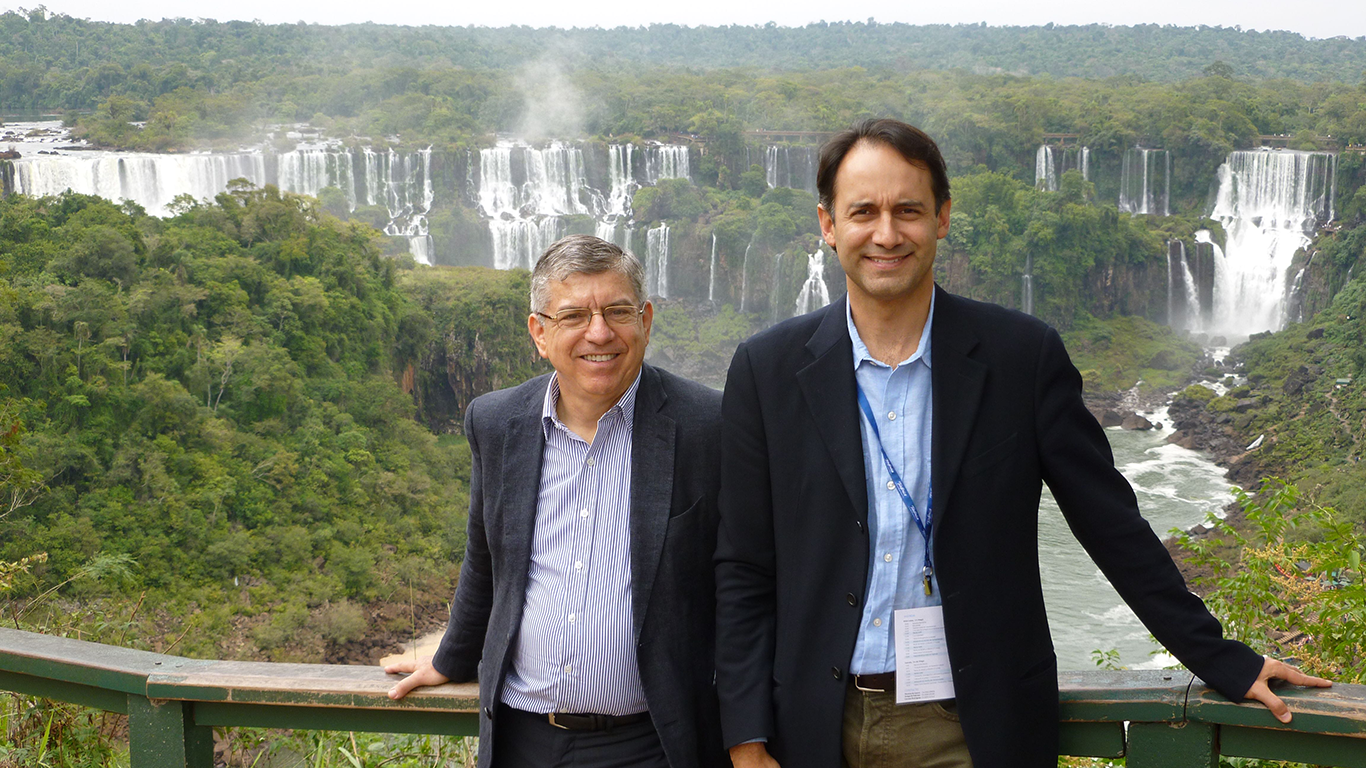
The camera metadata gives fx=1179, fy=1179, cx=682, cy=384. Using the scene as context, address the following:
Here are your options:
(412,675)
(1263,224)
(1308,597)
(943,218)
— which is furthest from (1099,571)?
(1263,224)

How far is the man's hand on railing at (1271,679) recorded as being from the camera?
1315 millimetres

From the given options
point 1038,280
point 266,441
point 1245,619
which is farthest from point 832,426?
point 1038,280

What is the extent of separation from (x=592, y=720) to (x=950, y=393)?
641mm

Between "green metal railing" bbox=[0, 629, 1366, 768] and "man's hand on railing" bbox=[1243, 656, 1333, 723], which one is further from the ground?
"man's hand on railing" bbox=[1243, 656, 1333, 723]

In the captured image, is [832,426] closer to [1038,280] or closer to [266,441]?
[266,441]

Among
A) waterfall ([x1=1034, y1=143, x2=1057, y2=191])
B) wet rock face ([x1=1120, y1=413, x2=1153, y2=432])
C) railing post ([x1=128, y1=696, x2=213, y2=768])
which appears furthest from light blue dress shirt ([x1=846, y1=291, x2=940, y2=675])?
waterfall ([x1=1034, y1=143, x2=1057, y2=191])

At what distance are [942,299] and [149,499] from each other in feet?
56.2

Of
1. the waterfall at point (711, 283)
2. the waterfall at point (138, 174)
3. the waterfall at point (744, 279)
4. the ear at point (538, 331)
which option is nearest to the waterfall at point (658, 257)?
the waterfall at point (711, 283)

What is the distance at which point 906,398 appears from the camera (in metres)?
1.54

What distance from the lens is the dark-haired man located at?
4.72 ft

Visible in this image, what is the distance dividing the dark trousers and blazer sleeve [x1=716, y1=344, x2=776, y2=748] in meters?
0.15

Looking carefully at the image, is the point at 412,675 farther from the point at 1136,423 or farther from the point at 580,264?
the point at 1136,423

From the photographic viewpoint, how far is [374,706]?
152 cm

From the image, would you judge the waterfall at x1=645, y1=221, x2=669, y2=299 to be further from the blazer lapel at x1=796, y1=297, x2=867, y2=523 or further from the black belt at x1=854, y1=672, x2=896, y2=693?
the black belt at x1=854, y1=672, x2=896, y2=693
